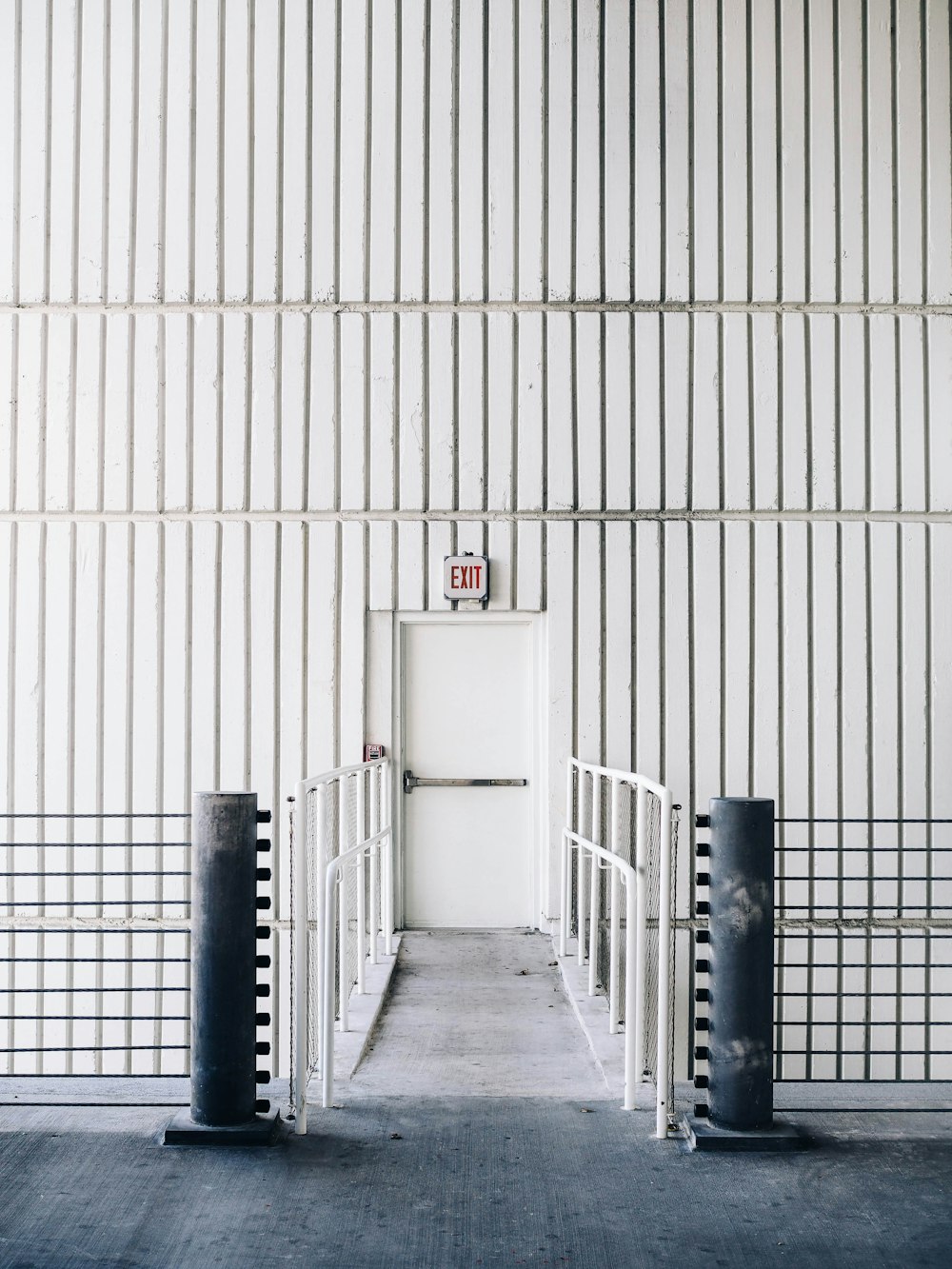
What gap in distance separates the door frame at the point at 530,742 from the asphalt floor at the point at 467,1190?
3.41m

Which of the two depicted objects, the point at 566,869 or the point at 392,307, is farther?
the point at 392,307

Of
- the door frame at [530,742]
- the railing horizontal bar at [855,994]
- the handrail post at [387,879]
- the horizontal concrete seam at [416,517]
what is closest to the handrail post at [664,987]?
the railing horizontal bar at [855,994]

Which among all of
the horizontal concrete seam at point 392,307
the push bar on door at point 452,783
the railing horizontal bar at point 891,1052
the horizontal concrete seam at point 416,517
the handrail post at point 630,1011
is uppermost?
the horizontal concrete seam at point 392,307

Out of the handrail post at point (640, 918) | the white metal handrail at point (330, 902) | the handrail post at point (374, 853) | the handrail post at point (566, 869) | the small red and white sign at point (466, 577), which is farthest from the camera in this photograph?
the small red and white sign at point (466, 577)

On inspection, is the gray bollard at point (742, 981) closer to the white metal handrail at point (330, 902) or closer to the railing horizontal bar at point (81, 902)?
the white metal handrail at point (330, 902)

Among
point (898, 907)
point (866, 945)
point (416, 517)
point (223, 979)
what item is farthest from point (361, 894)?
point (898, 907)

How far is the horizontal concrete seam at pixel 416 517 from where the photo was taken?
297 inches

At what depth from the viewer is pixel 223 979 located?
3605mm

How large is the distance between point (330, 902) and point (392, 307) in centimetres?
476

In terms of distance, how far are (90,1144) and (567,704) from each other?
4548mm

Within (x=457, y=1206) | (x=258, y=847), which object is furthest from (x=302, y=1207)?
(x=258, y=847)

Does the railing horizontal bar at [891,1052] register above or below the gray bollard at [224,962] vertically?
below

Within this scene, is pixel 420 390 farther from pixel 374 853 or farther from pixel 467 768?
pixel 374 853

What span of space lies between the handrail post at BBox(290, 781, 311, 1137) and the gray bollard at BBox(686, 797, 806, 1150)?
1.28 meters
